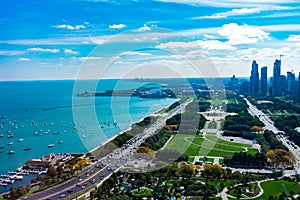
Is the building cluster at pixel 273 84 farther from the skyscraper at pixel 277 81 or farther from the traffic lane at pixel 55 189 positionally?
the traffic lane at pixel 55 189

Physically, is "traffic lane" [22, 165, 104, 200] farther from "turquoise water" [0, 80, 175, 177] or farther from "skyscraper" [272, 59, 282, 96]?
"skyscraper" [272, 59, 282, 96]

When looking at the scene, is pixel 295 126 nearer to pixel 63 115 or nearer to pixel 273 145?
pixel 273 145

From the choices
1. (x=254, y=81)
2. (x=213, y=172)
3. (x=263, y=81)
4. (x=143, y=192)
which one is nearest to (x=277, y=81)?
(x=263, y=81)

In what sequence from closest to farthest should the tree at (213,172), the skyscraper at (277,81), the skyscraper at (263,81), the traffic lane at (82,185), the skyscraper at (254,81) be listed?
the traffic lane at (82,185) < the tree at (213,172) < the skyscraper at (277,81) < the skyscraper at (263,81) < the skyscraper at (254,81)

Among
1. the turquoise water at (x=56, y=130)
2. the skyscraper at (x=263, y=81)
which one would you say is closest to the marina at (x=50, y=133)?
the turquoise water at (x=56, y=130)

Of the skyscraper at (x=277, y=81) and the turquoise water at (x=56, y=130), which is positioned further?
the skyscraper at (x=277, y=81)

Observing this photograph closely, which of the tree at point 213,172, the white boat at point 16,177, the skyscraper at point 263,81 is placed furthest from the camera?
the skyscraper at point 263,81

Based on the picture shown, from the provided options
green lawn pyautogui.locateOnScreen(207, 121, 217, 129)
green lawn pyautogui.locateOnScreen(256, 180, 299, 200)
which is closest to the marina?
green lawn pyautogui.locateOnScreen(207, 121, 217, 129)
